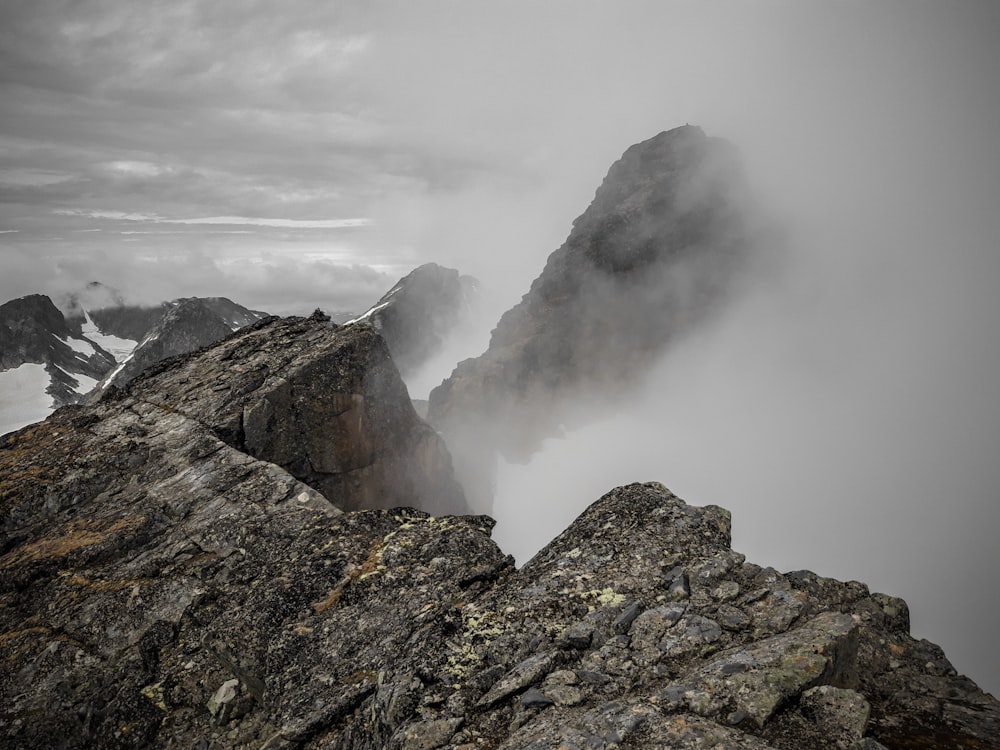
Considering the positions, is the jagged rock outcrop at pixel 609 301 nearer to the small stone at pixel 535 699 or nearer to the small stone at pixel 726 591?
the small stone at pixel 726 591

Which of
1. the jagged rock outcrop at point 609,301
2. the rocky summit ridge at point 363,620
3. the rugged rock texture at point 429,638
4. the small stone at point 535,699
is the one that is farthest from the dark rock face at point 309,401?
the jagged rock outcrop at point 609,301

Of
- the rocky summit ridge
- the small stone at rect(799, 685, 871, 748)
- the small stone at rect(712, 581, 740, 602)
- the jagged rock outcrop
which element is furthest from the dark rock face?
the jagged rock outcrop

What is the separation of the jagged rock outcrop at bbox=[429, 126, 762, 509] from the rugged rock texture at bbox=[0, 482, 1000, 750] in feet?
497

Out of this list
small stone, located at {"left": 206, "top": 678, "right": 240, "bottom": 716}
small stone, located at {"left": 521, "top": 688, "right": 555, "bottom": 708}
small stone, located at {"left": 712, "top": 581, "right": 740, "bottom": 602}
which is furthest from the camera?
small stone, located at {"left": 206, "top": 678, "right": 240, "bottom": 716}

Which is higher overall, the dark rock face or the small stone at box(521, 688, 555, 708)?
the dark rock face

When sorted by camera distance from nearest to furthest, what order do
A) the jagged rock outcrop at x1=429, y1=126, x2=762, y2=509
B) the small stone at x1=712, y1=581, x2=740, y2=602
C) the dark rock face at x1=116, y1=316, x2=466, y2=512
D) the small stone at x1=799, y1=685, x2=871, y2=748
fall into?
the small stone at x1=799, y1=685, x2=871, y2=748
the small stone at x1=712, y1=581, x2=740, y2=602
the dark rock face at x1=116, y1=316, x2=466, y2=512
the jagged rock outcrop at x1=429, y1=126, x2=762, y2=509

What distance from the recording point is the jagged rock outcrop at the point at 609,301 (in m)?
179

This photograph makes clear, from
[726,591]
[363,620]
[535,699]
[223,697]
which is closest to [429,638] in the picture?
[363,620]

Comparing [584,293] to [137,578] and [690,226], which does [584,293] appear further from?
[137,578]

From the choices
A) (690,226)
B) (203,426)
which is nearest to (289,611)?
(203,426)

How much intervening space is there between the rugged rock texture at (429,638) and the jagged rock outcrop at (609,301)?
151 metres

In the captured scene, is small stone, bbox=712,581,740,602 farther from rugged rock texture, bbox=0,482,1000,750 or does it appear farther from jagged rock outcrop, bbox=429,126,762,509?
jagged rock outcrop, bbox=429,126,762,509

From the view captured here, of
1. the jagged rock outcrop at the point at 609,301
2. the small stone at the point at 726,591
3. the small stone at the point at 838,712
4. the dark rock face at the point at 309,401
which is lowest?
the small stone at the point at 838,712

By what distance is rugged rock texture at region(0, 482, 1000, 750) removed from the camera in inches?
411
